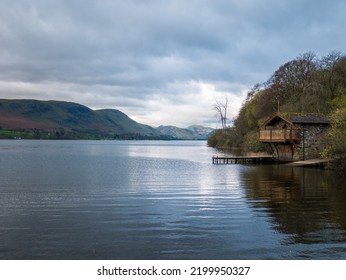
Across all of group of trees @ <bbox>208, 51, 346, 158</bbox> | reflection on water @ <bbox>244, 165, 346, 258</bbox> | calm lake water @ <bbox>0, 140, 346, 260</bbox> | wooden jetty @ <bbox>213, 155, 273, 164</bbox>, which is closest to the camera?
calm lake water @ <bbox>0, 140, 346, 260</bbox>

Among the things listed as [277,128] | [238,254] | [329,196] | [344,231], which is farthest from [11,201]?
[277,128]

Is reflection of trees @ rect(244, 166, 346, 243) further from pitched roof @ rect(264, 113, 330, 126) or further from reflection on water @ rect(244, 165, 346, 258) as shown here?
pitched roof @ rect(264, 113, 330, 126)

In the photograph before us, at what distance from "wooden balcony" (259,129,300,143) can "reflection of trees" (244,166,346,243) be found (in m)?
15.1

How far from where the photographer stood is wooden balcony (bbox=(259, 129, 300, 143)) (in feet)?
158

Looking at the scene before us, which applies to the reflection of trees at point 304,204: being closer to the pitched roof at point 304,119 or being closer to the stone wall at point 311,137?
the pitched roof at point 304,119

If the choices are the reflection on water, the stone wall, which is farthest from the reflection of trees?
the stone wall

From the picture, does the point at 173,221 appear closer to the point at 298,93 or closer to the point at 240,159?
the point at 240,159

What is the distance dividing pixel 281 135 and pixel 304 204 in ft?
99.0

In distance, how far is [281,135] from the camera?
49.2 meters

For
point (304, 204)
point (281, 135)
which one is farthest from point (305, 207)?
point (281, 135)

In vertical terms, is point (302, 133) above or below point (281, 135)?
above

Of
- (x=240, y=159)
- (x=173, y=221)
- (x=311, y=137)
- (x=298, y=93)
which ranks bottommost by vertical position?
(x=173, y=221)

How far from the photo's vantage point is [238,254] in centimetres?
1156

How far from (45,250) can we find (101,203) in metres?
9.07
